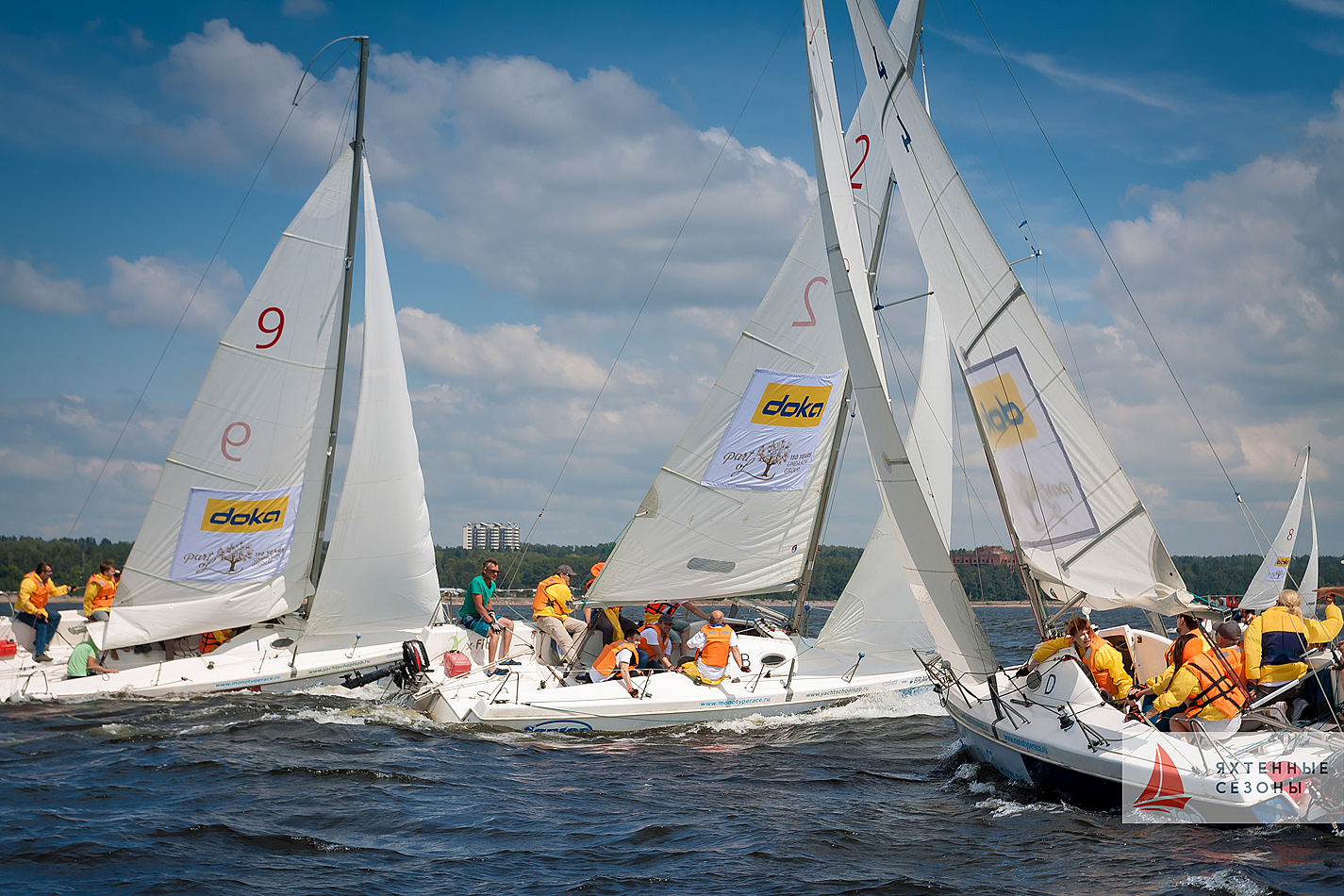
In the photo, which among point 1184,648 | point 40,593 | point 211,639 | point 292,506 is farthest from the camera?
point 292,506

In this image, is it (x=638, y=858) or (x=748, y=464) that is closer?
(x=638, y=858)

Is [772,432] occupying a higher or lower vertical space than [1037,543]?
higher

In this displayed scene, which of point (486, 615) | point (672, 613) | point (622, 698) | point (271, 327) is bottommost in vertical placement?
point (622, 698)

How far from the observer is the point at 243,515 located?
15930mm

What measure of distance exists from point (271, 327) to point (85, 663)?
18.6 ft

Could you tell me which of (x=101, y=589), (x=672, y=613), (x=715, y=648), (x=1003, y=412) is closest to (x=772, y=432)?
(x=672, y=613)

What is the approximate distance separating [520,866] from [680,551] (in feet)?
23.8

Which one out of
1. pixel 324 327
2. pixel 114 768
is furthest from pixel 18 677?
pixel 324 327

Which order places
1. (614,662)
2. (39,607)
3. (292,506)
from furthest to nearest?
1. (292,506)
2. (39,607)
3. (614,662)

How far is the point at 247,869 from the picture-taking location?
755 centimetres

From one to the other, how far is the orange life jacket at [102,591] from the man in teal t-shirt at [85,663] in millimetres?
1950

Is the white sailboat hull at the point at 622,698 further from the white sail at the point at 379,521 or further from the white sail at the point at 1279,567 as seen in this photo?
the white sail at the point at 1279,567

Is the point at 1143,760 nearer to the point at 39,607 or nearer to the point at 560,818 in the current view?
the point at 560,818

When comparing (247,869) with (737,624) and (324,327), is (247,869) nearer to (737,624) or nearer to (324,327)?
(737,624)
